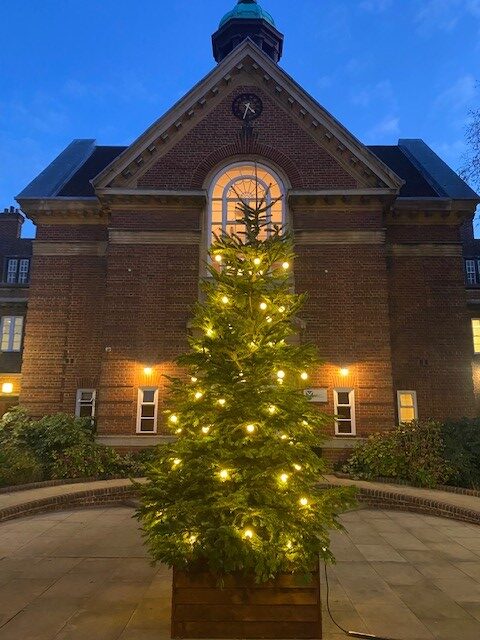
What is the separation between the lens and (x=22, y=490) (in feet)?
37.3

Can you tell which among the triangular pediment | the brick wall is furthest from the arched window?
the triangular pediment

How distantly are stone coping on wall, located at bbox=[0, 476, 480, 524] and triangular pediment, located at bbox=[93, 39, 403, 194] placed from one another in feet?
31.9

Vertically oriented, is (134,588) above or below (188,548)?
below

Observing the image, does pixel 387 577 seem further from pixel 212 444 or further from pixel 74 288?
pixel 74 288

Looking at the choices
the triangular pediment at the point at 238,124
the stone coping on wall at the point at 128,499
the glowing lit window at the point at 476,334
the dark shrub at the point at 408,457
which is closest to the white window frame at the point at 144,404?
the stone coping on wall at the point at 128,499

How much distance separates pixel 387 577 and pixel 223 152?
46.2 ft

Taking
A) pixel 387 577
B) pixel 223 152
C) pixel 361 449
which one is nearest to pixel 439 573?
pixel 387 577

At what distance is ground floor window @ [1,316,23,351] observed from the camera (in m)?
24.9

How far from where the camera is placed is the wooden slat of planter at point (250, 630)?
433 cm

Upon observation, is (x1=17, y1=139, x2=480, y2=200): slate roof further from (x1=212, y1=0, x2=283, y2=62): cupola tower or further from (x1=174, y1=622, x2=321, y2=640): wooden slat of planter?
(x1=174, y1=622, x2=321, y2=640): wooden slat of planter

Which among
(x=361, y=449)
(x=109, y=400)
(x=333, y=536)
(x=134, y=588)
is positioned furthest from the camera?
(x=109, y=400)

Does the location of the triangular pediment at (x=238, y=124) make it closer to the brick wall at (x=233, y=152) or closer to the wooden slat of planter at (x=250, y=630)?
the brick wall at (x=233, y=152)

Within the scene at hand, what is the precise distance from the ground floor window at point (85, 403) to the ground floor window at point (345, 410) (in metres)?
8.39

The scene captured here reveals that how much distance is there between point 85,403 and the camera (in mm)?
16234
